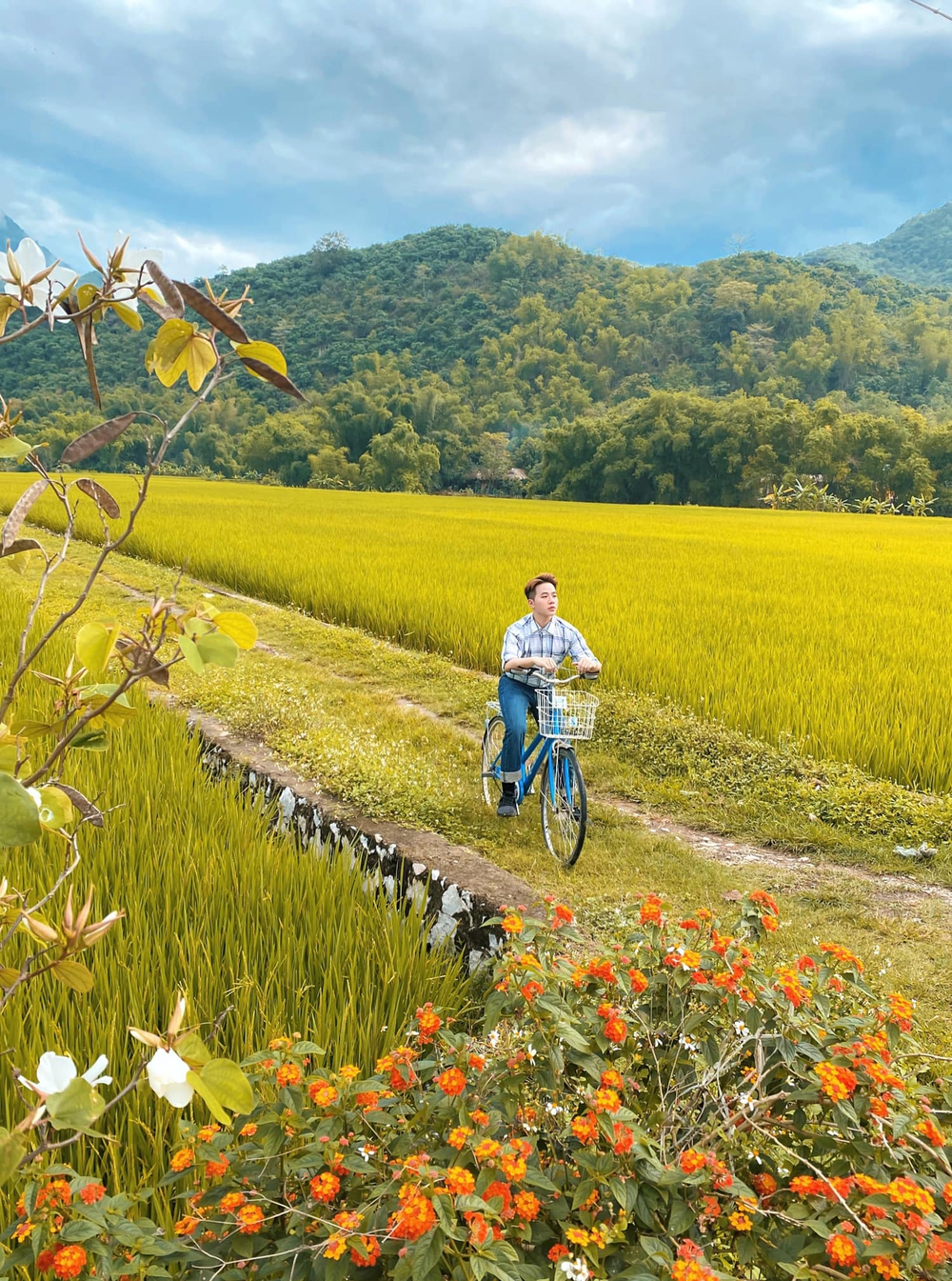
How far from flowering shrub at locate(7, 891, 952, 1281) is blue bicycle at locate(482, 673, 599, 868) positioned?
1482 millimetres

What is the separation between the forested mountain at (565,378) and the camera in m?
40.0

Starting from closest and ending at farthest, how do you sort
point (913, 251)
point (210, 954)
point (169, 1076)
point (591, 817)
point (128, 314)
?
point (169, 1076)
point (128, 314)
point (210, 954)
point (591, 817)
point (913, 251)

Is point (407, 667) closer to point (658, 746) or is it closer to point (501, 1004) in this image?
point (658, 746)

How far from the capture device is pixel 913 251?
453 feet

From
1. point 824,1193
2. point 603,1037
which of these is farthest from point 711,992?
point 824,1193

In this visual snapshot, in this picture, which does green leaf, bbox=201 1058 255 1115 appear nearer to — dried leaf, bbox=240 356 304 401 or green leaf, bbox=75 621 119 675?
green leaf, bbox=75 621 119 675

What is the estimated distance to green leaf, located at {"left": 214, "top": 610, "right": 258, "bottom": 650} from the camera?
0.76 meters

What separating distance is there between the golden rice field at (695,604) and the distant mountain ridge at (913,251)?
12639 centimetres

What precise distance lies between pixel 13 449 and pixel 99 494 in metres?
0.13

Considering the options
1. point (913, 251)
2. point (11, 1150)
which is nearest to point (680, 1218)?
point (11, 1150)

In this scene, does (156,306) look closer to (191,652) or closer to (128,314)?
(128,314)

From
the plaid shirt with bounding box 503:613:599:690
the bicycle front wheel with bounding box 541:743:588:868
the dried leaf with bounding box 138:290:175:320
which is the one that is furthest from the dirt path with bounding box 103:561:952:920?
the dried leaf with bounding box 138:290:175:320

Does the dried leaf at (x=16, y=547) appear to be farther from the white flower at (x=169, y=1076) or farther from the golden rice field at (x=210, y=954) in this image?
the golden rice field at (x=210, y=954)

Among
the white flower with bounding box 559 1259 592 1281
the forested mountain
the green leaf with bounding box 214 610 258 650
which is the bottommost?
the white flower with bounding box 559 1259 592 1281
